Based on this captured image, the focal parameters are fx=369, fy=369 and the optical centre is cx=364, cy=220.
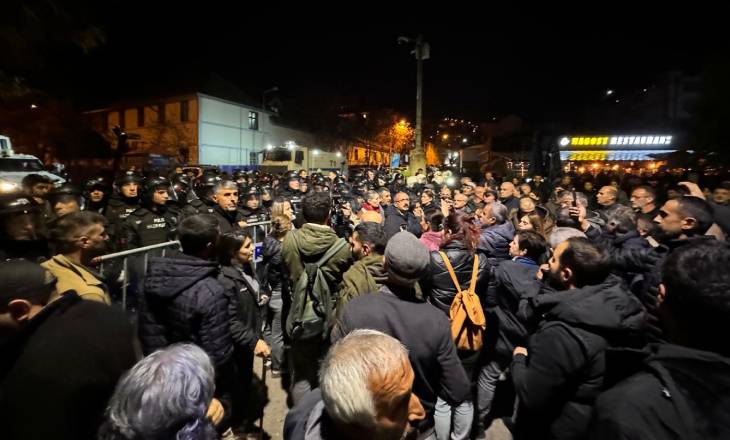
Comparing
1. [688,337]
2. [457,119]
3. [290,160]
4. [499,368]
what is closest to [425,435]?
[499,368]

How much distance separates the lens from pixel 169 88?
36.4 meters

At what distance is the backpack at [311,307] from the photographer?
3.29 metres

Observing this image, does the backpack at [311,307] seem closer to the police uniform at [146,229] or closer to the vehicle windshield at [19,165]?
the police uniform at [146,229]

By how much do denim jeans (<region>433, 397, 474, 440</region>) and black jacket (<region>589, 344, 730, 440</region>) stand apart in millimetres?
1430

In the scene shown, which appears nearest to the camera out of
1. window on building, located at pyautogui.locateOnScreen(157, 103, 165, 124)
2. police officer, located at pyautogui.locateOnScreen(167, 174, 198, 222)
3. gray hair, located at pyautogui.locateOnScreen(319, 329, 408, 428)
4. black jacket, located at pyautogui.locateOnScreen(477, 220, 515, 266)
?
gray hair, located at pyautogui.locateOnScreen(319, 329, 408, 428)

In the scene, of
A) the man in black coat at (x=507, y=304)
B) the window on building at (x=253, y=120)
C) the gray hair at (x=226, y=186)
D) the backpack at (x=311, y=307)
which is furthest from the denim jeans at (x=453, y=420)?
the window on building at (x=253, y=120)

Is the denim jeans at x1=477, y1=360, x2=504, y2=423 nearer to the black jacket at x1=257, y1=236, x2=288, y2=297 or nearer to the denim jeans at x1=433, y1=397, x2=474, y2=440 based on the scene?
the denim jeans at x1=433, y1=397, x2=474, y2=440

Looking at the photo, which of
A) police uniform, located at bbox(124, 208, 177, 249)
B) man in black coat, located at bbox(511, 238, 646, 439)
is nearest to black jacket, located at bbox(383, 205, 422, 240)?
police uniform, located at bbox(124, 208, 177, 249)

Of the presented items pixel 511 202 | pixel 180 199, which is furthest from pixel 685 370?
pixel 180 199

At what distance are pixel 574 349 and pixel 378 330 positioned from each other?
1095 millimetres

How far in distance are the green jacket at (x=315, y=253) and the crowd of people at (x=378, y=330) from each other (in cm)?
2

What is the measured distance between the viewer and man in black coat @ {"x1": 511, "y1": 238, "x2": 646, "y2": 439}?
202cm

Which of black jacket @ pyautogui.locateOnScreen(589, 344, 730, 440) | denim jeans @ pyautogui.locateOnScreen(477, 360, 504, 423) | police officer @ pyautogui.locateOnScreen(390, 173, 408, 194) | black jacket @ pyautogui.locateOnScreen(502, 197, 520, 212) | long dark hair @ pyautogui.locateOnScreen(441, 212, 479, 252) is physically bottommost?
denim jeans @ pyautogui.locateOnScreen(477, 360, 504, 423)

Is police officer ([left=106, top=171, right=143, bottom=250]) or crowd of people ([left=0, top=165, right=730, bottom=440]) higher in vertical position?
police officer ([left=106, top=171, right=143, bottom=250])
